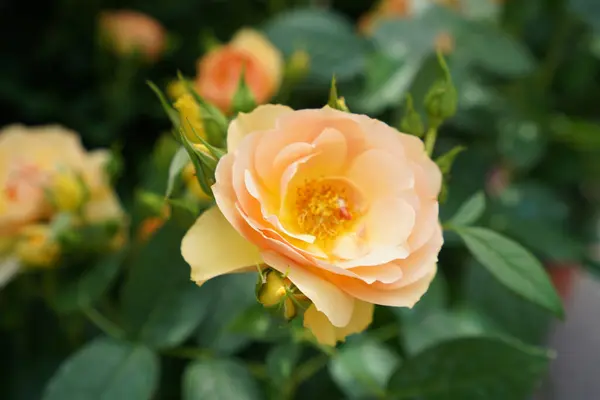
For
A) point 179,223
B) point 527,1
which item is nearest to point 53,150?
point 179,223

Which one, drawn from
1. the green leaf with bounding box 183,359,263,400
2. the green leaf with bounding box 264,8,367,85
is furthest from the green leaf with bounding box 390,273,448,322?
the green leaf with bounding box 264,8,367,85

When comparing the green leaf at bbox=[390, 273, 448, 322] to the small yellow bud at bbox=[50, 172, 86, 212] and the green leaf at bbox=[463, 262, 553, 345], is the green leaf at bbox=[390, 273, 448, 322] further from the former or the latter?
the small yellow bud at bbox=[50, 172, 86, 212]

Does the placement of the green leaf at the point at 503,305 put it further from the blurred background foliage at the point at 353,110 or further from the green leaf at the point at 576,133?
the green leaf at the point at 576,133

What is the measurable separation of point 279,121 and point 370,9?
0.58 metres

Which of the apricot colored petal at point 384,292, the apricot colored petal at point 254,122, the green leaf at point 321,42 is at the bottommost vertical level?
the green leaf at point 321,42

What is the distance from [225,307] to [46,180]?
Result: 135mm

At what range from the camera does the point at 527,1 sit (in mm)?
581

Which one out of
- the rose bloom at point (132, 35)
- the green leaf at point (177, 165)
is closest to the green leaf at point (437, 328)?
the green leaf at point (177, 165)

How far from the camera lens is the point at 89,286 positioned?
0.39 meters

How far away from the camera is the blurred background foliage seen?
35 cm

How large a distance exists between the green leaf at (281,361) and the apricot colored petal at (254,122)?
0.46 feet

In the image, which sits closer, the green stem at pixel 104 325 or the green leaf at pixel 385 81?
the green stem at pixel 104 325

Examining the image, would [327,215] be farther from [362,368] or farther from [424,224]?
[362,368]

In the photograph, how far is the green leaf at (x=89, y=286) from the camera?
15.3 inches
